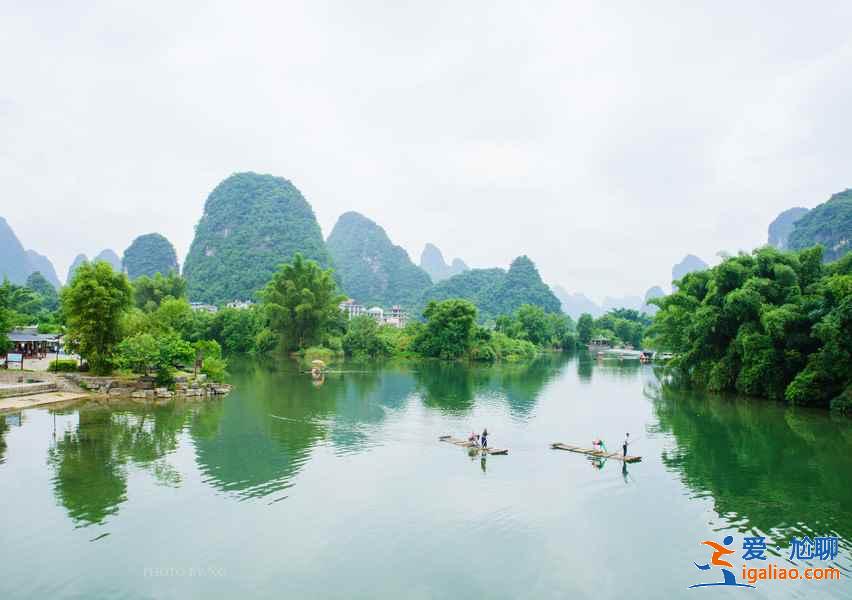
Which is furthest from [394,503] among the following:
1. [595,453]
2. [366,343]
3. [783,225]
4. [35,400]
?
[783,225]

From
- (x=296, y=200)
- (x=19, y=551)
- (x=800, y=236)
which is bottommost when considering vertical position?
(x=19, y=551)

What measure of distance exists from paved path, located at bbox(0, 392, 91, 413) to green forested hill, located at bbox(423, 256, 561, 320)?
99.1 meters

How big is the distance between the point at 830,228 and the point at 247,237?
100.0 meters

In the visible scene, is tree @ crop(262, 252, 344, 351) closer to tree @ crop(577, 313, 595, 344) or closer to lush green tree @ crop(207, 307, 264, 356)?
lush green tree @ crop(207, 307, 264, 356)

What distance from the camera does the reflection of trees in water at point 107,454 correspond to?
45.2ft

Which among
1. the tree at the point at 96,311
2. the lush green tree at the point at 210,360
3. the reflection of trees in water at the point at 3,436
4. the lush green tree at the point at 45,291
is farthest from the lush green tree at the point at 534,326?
the reflection of trees in water at the point at 3,436

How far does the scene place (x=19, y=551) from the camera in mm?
11078

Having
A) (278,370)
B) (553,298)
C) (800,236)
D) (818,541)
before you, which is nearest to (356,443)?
(818,541)

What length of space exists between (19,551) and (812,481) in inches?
725

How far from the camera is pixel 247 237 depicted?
121250 mm

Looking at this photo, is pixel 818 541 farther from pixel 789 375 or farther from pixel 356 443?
pixel 789 375

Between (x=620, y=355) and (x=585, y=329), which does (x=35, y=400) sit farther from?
(x=585, y=329)

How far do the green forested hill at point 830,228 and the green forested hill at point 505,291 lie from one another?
46809 millimetres

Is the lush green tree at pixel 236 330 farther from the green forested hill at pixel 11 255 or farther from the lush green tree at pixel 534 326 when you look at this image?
the green forested hill at pixel 11 255
